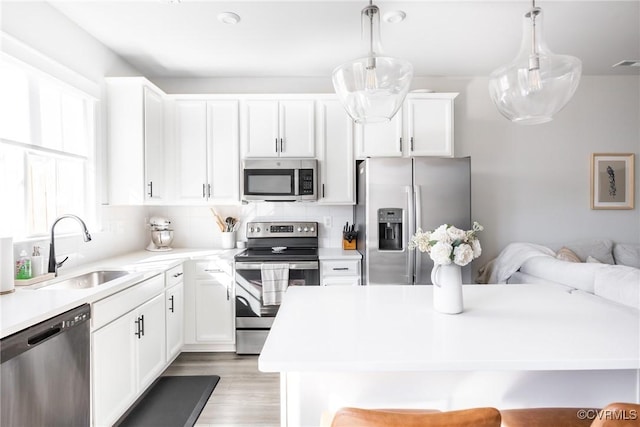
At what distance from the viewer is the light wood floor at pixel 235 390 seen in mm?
2152

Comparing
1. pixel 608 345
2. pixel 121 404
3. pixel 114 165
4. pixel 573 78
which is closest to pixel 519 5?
pixel 573 78

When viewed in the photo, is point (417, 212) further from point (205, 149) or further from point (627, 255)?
point (627, 255)

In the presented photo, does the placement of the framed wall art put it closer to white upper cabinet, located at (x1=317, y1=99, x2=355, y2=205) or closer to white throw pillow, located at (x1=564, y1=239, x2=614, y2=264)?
white throw pillow, located at (x1=564, y1=239, x2=614, y2=264)

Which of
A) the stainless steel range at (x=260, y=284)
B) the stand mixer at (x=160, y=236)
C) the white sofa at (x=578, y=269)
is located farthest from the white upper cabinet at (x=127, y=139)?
the white sofa at (x=578, y=269)

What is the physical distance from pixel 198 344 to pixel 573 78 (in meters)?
3.27

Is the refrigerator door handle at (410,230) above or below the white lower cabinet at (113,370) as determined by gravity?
above

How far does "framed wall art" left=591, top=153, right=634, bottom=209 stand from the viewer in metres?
3.71

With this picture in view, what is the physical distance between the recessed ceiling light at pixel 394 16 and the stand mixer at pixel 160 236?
2.74m

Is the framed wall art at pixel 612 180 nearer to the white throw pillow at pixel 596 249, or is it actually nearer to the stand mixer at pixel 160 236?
the white throw pillow at pixel 596 249

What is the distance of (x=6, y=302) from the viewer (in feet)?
5.08

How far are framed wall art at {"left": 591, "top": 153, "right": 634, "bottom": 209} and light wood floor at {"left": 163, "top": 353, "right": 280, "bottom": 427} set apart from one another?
3836 millimetres

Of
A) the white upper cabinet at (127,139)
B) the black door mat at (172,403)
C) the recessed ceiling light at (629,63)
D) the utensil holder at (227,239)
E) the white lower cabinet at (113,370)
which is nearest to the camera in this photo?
the white lower cabinet at (113,370)

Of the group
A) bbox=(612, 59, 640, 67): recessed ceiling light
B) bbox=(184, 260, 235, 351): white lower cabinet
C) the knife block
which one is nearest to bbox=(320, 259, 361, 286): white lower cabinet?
the knife block

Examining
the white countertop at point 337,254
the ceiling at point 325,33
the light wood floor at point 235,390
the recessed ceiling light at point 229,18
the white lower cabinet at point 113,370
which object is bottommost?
the light wood floor at point 235,390
